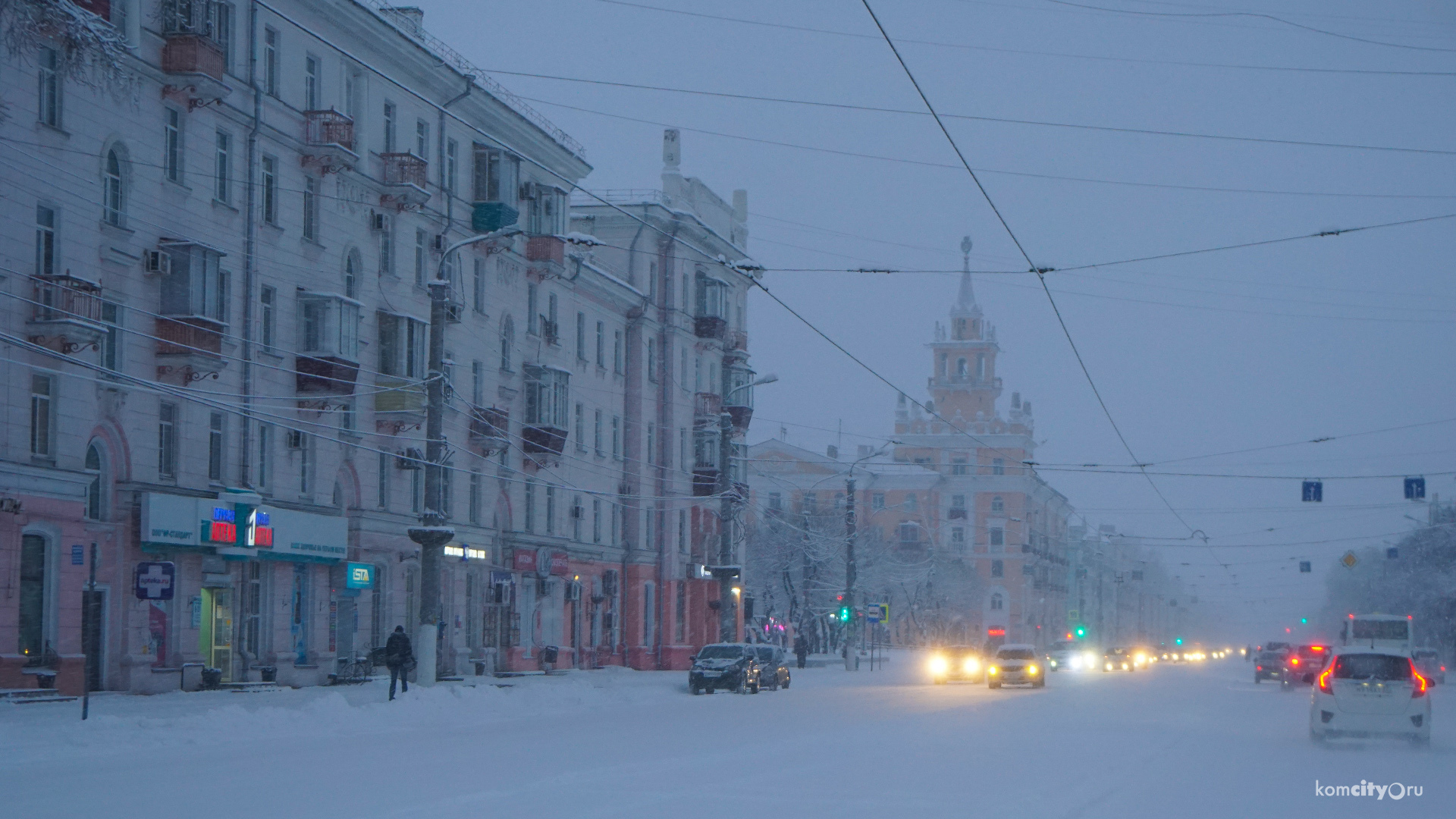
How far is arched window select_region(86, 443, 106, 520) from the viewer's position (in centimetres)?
3180

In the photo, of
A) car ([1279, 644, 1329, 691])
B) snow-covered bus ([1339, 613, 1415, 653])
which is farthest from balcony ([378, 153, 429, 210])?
snow-covered bus ([1339, 613, 1415, 653])

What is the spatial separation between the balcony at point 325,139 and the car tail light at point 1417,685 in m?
26.2

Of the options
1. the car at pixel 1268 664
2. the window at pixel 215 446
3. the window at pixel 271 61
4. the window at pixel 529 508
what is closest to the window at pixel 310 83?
the window at pixel 271 61

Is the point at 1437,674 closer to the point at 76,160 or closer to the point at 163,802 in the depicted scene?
the point at 76,160

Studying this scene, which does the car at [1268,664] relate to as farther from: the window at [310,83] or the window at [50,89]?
the window at [50,89]

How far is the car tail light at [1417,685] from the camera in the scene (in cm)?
2433

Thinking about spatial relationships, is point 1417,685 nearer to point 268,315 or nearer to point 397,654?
point 397,654

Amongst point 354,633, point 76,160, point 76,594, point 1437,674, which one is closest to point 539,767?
point 76,594

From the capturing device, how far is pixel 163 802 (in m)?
15.0

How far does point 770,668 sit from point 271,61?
21.6m

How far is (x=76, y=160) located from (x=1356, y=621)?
43.5 meters

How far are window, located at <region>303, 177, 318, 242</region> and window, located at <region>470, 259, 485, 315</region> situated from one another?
8.96 metres

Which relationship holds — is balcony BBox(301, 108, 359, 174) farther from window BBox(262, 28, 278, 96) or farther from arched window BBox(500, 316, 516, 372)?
arched window BBox(500, 316, 516, 372)

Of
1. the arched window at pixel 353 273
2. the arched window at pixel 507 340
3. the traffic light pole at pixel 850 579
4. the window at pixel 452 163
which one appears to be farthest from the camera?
the traffic light pole at pixel 850 579
